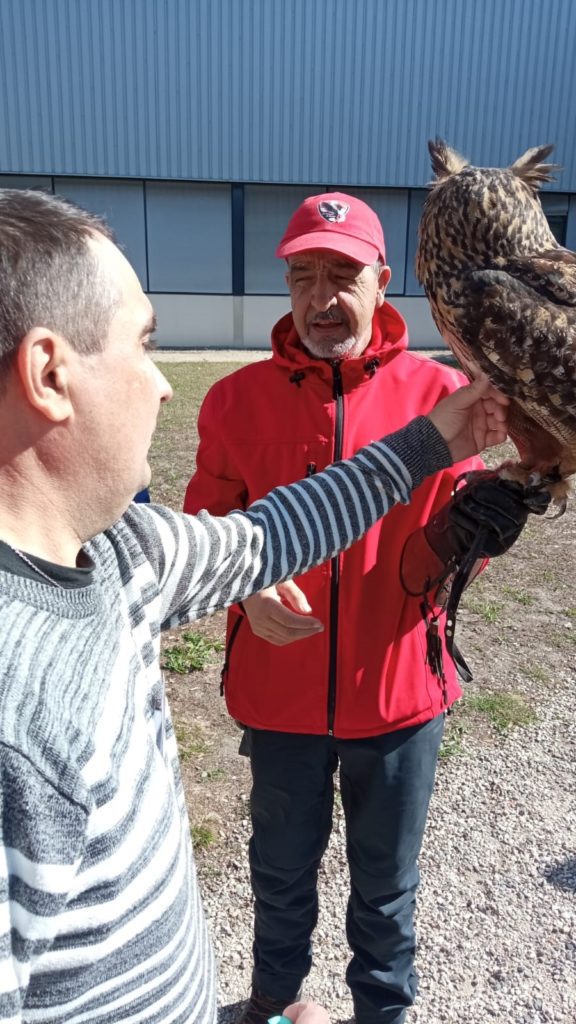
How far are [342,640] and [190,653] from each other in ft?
7.91

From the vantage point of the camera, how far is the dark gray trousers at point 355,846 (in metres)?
2.33

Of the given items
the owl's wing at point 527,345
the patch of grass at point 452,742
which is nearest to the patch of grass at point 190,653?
the patch of grass at point 452,742

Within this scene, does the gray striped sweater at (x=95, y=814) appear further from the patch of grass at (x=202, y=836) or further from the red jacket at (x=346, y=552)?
the patch of grass at (x=202, y=836)

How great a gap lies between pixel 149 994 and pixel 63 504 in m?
0.73

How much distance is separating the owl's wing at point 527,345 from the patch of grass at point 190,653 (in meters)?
2.87

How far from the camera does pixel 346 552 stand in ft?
7.55

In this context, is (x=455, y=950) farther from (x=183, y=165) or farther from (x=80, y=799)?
(x=183, y=165)

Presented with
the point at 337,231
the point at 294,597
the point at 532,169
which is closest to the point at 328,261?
the point at 337,231

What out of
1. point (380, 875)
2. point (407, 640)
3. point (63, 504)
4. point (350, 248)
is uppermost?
point (350, 248)

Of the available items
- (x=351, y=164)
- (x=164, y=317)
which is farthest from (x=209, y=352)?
(x=351, y=164)

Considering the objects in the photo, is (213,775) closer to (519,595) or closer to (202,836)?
(202,836)

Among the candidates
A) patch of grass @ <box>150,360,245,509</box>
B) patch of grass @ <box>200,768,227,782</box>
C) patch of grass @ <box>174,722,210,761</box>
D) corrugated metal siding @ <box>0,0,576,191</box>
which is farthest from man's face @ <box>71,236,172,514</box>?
corrugated metal siding @ <box>0,0,576,191</box>

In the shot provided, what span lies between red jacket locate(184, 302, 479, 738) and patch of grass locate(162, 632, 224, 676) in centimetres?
204

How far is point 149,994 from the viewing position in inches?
43.1
